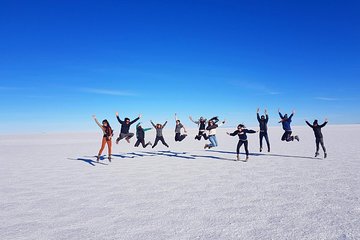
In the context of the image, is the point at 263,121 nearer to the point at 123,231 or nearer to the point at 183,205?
the point at 183,205

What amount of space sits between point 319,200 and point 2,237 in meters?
6.36

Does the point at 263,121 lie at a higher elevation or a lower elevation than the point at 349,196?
higher

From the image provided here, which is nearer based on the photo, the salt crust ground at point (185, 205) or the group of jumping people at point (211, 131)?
the salt crust ground at point (185, 205)

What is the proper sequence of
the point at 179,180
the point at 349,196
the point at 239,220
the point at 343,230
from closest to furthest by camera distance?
1. the point at 343,230
2. the point at 239,220
3. the point at 349,196
4. the point at 179,180

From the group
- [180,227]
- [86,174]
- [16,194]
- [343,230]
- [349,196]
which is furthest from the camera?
[86,174]

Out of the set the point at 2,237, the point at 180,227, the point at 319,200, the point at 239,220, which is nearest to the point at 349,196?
the point at 319,200

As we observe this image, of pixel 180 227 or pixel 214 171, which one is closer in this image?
pixel 180 227

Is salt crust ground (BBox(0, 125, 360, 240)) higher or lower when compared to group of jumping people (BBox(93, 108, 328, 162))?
lower

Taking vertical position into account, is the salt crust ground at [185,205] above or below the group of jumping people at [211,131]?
below

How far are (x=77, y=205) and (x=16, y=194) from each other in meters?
2.49

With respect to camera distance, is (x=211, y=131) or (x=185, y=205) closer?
(x=185, y=205)

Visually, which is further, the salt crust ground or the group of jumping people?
Answer: the group of jumping people

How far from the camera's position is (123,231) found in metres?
4.53

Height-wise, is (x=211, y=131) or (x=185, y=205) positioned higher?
(x=211, y=131)
